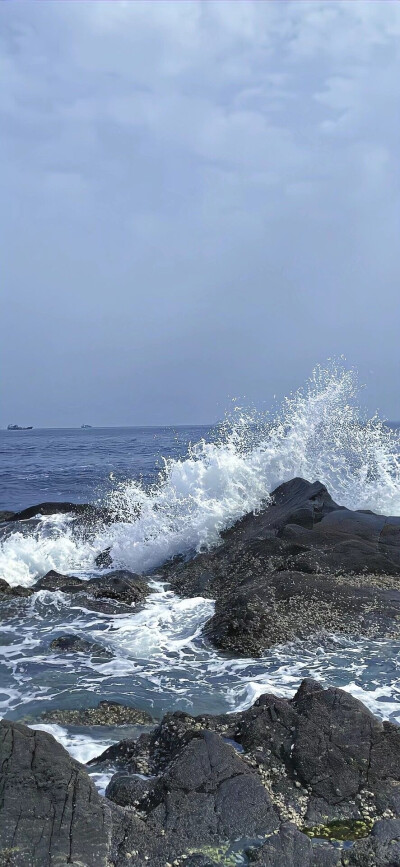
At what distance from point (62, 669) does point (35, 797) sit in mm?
3228

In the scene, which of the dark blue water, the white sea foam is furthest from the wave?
the dark blue water

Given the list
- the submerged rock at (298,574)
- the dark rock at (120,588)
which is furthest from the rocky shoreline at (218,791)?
the dark rock at (120,588)

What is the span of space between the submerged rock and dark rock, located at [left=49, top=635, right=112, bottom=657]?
125 centimetres

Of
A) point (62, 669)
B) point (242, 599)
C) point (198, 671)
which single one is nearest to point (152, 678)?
point (198, 671)

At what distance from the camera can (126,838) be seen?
3.19m

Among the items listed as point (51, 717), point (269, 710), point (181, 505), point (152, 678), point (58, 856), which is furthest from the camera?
point (181, 505)

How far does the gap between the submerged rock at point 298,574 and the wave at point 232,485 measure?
0.74 metres

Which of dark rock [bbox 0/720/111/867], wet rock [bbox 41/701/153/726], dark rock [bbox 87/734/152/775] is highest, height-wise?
dark rock [bbox 0/720/111/867]

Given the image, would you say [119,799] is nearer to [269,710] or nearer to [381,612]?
[269,710]

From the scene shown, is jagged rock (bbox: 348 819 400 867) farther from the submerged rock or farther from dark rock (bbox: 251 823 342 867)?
the submerged rock

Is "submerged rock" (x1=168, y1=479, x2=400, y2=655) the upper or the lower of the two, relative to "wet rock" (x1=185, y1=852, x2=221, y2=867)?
upper

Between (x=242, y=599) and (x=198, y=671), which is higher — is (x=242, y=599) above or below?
above

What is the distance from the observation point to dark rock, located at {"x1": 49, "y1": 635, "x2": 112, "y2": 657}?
6939 millimetres

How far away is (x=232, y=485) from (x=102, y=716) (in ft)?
26.9
